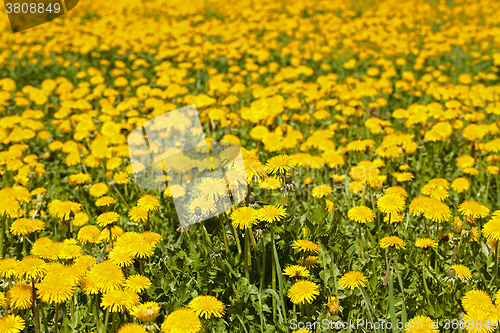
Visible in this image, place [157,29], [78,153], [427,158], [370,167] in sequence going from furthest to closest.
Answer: [157,29], [427,158], [78,153], [370,167]

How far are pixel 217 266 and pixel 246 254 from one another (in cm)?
20

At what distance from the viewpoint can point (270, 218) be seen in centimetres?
213

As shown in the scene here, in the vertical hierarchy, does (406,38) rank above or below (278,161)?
below

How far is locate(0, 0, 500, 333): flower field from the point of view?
2.13 m

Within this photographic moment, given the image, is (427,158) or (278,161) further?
(427,158)

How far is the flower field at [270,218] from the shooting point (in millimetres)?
2127

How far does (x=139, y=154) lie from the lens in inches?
165

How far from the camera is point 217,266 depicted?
2453 millimetres

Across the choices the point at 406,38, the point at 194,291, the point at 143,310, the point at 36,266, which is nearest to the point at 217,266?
the point at 194,291

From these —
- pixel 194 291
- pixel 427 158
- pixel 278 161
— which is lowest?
pixel 427 158

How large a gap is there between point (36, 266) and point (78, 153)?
89.3 inches

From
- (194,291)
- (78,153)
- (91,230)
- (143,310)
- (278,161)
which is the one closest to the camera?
(143,310)

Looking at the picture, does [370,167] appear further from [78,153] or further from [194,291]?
[78,153]

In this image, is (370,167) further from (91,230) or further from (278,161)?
(91,230)
